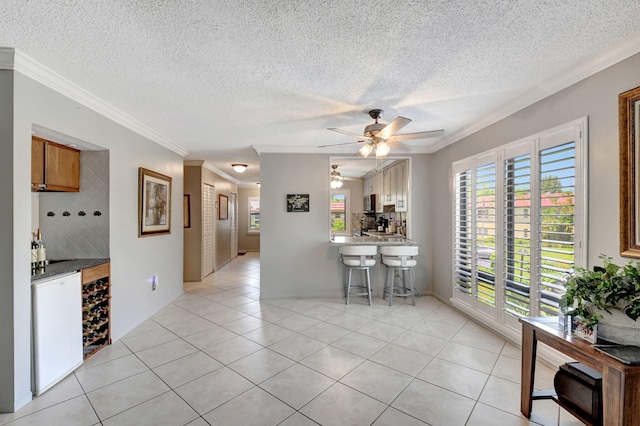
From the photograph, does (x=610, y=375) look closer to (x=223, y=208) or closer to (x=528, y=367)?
(x=528, y=367)

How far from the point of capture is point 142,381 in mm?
2348

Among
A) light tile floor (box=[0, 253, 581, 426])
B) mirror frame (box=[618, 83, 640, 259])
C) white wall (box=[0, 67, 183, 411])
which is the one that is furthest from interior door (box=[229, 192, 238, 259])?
mirror frame (box=[618, 83, 640, 259])

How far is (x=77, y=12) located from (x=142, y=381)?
260cm

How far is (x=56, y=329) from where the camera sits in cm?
230

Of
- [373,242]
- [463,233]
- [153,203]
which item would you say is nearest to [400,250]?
[373,242]

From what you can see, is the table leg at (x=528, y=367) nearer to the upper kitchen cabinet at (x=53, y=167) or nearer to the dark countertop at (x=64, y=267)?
the dark countertop at (x=64, y=267)

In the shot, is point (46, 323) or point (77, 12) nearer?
point (77, 12)

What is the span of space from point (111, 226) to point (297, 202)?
2483mm

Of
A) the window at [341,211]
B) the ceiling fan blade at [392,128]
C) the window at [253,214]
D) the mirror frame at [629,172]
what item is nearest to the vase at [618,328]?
the mirror frame at [629,172]

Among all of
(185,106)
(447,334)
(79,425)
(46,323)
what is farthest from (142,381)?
(447,334)

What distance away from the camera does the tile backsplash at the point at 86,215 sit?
2957mm

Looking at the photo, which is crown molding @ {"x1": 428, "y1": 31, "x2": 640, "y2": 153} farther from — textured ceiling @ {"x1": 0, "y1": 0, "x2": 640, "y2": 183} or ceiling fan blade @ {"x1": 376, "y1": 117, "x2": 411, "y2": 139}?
ceiling fan blade @ {"x1": 376, "y1": 117, "x2": 411, "y2": 139}

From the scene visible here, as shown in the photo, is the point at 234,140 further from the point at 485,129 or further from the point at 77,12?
the point at 485,129

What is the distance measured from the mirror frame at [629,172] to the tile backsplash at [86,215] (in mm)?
4346
